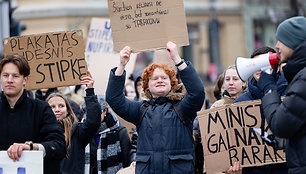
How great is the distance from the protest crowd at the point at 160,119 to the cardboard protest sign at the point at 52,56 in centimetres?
2

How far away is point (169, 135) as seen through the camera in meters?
4.63

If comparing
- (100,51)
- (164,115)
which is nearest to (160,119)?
(164,115)

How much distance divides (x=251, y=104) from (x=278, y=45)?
1.13 meters

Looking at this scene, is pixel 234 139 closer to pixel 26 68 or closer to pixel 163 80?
pixel 163 80

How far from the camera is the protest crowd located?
3.84 m

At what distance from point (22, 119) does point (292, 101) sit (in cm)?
190

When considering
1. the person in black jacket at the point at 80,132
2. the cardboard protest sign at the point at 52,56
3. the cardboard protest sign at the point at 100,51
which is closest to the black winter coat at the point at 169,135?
the person in black jacket at the point at 80,132

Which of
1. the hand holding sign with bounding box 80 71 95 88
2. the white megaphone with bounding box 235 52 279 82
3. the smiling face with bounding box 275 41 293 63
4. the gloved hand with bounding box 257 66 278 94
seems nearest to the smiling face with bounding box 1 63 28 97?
the hand holding sign with bounding box 80 71 95 88

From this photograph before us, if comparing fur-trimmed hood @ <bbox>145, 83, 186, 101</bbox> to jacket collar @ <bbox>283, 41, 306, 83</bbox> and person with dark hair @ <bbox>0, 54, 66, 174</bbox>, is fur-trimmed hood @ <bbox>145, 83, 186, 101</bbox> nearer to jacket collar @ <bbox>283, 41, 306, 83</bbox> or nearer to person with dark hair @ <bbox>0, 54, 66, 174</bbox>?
person with dark hair @ <bbox>0, 54, 66, 174</bbox>

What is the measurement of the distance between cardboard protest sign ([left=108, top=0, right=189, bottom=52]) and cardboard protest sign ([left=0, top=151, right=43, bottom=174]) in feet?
4.59

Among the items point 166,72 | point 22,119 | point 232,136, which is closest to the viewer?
point 22,119

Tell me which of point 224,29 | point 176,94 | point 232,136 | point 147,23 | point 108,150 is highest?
point 224,29

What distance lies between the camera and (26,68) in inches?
169

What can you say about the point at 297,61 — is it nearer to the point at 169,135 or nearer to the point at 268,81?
the point at 268,81
